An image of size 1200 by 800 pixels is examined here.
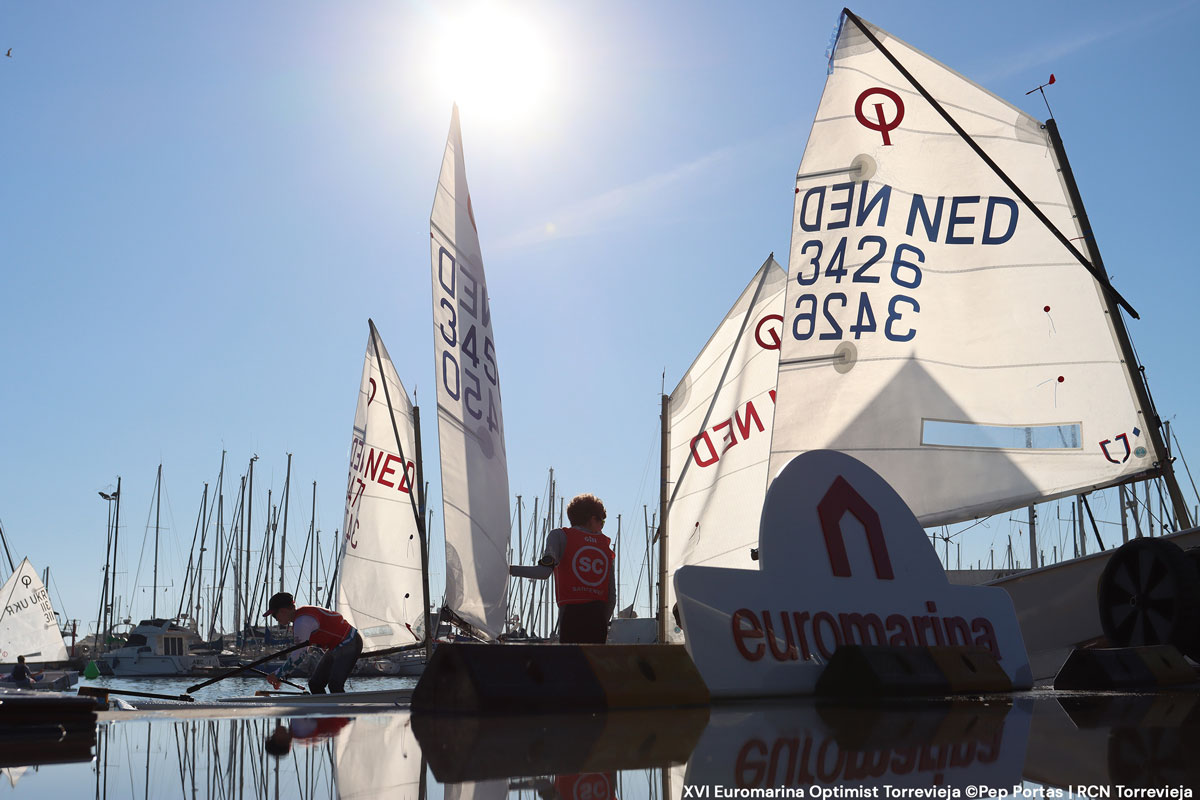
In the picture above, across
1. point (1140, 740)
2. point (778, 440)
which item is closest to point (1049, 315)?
point (778, 440)

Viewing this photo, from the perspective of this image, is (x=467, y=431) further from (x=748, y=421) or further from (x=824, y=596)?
(x=824, y=596)

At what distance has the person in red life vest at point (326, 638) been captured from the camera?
9.75 m

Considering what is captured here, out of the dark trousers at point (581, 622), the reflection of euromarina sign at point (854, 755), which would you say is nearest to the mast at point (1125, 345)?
the dark trousers at point (581, 622)

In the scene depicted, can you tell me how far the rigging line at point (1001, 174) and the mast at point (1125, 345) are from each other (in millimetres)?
90

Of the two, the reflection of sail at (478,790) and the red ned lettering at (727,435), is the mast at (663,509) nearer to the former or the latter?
the red ned lettering at (727,435)

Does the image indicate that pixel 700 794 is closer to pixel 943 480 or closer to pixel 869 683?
pixel 869 683

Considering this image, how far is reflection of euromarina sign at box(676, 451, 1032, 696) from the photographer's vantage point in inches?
198

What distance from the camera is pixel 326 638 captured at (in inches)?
391

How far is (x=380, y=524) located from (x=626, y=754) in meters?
24.4

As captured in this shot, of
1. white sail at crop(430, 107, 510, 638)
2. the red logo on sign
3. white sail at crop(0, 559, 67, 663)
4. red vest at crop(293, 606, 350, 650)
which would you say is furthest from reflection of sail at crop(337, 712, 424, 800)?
white sail at crop(0, 559, 67, 663)

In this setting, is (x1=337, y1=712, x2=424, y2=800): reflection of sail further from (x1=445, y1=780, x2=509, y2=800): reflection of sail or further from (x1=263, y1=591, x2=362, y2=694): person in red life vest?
(x1=263, y1=591, x2=362, y2=694): person in red life vest

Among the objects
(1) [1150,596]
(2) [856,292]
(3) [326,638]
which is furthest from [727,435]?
(1) [1150,596]

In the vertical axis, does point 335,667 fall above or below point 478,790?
below

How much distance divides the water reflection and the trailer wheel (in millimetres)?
2639
